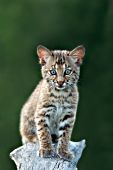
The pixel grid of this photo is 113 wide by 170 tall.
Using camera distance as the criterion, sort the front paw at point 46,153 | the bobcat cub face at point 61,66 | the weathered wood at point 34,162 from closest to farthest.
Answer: the weathered wood at point 34,162 → the front paw at point 46,153 → the bobcat cub face at point 61,66

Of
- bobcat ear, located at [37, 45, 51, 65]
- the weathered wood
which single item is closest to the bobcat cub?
bobcat ear, located at [37, 45, 51, 65]

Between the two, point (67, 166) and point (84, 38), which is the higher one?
point (84, 38)

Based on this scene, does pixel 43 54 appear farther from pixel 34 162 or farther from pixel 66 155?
pixel 34 162

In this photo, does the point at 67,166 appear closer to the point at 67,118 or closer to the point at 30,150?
the point at 30,150

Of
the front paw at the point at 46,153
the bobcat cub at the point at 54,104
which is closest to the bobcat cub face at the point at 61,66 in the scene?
the bobcat cub at the point at 54,104

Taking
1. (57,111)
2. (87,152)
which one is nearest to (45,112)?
(57,111)

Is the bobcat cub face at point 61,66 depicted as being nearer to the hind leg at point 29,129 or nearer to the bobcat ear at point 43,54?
the bobcat ear at point 43,54

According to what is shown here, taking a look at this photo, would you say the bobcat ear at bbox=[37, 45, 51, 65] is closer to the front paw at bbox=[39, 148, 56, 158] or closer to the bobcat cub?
the bobcat cub

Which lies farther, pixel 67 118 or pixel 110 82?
pixel 110 82
